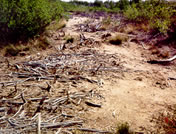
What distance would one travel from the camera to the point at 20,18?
7.28 metres

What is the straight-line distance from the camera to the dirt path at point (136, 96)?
3125 millimetres

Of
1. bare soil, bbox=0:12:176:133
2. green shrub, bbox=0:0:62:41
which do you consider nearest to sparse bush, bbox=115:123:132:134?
bare soil, bbox=0:12:176:133

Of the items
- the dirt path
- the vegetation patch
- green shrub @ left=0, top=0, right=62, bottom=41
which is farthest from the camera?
green shrub @ left=0, top=0, right=62, bottom=41

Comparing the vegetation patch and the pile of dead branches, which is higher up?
the pile of dead branches

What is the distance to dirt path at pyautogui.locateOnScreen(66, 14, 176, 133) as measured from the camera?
123 inches

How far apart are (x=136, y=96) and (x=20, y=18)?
5.96m

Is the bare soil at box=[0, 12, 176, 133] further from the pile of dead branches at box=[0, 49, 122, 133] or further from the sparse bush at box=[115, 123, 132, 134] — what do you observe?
the sparse bush at box=[115, 123, 132, 134]

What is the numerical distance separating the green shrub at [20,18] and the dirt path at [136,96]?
4308 mm

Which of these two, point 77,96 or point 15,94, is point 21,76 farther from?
point 77,96

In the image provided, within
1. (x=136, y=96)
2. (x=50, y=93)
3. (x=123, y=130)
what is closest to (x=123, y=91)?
(x=136, y=96)

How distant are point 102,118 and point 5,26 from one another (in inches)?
257

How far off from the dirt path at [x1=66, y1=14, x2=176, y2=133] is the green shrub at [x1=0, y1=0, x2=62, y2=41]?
431cm

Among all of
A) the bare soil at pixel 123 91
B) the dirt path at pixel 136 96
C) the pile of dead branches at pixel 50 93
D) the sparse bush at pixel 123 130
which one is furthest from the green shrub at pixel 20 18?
the sparse bush at pixel 123 130

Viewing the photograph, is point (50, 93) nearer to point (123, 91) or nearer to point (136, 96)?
point (123, 91)
